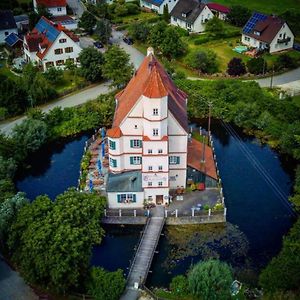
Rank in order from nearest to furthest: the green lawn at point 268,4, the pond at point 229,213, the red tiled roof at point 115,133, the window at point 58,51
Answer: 1. the pond at point 229,213
2. the red tiled roof at point 115,133
3. the window at point 58,51
4. the green lawn at point 268,4

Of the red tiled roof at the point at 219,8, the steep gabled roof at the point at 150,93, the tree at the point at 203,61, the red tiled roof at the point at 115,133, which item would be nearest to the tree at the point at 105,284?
the red tiled roof at the point at 115,133

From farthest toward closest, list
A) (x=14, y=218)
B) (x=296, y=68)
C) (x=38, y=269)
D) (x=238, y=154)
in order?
(x=296, y=68) → (x=238, y=154) → (x=14, y=218) → (x=38, y=269)

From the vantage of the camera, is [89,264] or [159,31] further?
[159,31]

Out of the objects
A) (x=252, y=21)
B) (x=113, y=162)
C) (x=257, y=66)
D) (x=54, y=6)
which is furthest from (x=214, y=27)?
(x=113, y=162)

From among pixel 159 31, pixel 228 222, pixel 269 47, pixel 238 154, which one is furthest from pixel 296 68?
pixel 228 222

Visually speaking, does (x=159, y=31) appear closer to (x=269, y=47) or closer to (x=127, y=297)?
(x=269, y=47)

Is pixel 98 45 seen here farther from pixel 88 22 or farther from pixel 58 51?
pixel 58 51

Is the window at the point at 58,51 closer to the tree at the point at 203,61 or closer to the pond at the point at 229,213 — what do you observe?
the tree at the point at 203,61
